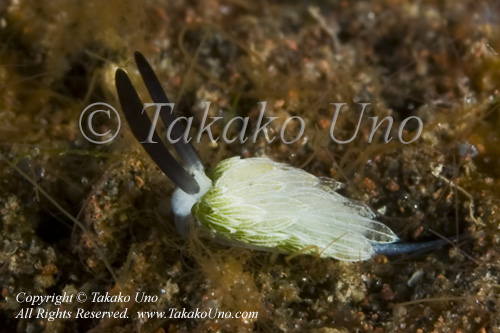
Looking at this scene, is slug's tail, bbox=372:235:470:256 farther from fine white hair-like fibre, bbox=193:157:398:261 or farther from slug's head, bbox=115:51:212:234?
slug's head, bbox=115:51:212:234

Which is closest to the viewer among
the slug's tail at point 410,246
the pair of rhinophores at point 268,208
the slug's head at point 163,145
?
the slug's head at point 163,145

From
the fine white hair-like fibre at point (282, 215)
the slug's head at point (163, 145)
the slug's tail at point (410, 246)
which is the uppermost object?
the slug's head at point (163, 145)

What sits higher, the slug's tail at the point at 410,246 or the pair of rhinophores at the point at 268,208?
the pair of rhinophores at the point at 268,208

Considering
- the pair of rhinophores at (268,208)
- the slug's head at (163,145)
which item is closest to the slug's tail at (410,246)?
the pair of rhinophores at (268,208)

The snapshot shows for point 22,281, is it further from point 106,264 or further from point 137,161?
point 137,161

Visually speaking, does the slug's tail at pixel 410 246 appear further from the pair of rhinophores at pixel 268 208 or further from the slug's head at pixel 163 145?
the slug's head at pixel 163 145

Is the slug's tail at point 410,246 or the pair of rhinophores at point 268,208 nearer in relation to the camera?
the pair of rhinophores at point 268,208

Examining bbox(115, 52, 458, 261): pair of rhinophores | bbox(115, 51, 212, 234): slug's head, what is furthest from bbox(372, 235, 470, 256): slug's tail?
bbox(115, 51, 212, 234): slug's head

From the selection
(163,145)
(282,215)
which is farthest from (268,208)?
(163,145)
